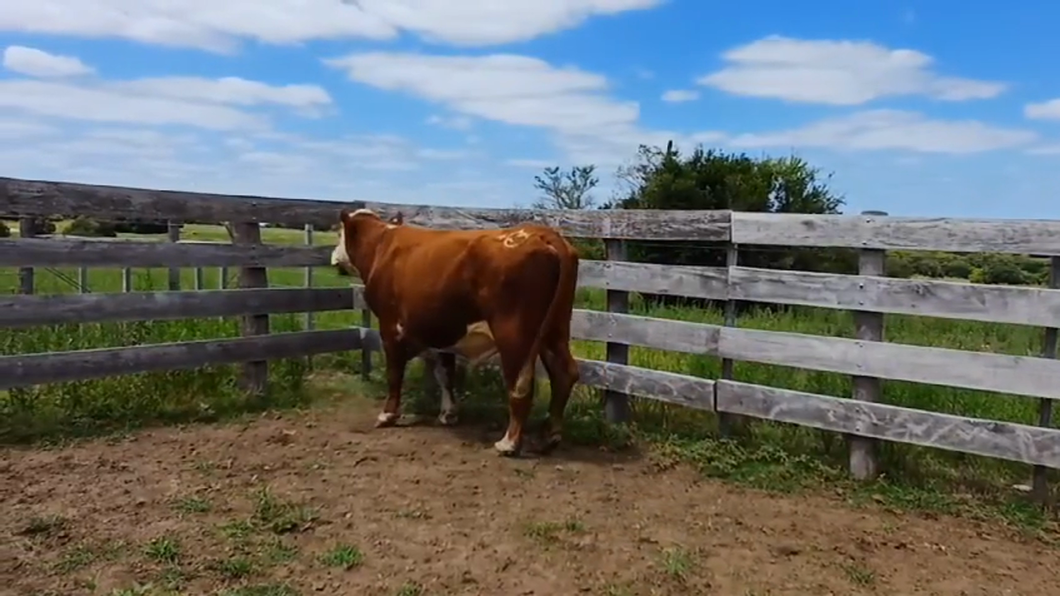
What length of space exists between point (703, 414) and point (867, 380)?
1.28 metres

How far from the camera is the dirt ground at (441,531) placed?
346cm

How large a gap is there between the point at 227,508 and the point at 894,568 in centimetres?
300

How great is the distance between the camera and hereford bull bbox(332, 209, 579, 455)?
5.17 m

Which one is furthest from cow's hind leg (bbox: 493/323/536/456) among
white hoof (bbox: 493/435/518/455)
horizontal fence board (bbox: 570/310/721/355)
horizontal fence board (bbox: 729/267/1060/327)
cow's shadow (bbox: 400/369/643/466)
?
horizontal fence board (bbox: 729/267/1060/327)

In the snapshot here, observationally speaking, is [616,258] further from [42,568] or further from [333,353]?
[42,568]

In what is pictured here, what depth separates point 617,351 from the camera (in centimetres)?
582

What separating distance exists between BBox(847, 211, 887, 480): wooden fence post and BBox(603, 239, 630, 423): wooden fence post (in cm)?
154

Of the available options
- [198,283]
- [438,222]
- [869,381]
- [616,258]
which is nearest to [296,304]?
[438,222]

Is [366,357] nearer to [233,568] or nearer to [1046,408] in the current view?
[233,568]

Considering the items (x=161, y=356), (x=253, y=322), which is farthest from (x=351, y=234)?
(x=161, y=356)

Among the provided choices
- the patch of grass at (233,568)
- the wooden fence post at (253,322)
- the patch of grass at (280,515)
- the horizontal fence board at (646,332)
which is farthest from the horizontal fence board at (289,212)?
the patch of grass at (233,568)

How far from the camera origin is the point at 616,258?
229 inches

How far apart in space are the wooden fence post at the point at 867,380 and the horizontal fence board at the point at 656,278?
81 centimetres

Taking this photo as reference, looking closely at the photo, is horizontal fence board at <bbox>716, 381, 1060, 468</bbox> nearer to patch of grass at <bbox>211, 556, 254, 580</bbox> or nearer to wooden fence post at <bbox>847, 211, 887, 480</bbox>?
wooden fence post at <bbox>847, 211, 887, 480</bbox>
